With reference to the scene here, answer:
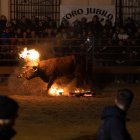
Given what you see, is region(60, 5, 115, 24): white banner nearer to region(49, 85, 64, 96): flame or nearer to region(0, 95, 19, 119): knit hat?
region(49, 85, 64, 96): flame

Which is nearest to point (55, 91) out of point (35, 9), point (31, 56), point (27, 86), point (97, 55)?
point (27, 86)

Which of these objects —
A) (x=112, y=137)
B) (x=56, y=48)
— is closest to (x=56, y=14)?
(x=56, y=48)

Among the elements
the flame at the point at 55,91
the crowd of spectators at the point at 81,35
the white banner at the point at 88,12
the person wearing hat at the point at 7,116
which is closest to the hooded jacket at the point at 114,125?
the person wearing hat at the point at 7,116

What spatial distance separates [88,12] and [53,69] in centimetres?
455

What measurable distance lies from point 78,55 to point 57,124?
672cm

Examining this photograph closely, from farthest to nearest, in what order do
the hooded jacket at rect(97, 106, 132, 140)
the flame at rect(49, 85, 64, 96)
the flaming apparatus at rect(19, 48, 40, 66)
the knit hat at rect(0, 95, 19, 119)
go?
the flaming apparatus at rect(19, 48, 40, 66), the flame at rect(49, 85, 64, 96), the hooded jacket at rect(97, 106, 132, 140), the knit hat at rect(0, 95, 19, 119)

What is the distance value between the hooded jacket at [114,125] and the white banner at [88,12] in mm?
16490

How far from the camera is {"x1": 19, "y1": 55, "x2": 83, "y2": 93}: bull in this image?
1750cm

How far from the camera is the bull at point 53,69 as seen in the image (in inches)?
689

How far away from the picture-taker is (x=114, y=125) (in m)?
5.14

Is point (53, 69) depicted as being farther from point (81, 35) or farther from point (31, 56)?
point (81, 35)

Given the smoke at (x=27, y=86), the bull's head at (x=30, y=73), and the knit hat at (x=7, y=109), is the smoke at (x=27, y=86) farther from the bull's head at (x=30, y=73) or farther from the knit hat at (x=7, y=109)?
the knit hat at (x=7, y=109)

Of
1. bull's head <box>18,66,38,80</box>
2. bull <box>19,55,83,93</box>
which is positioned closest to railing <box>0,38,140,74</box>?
bull <box>19,55,83,93</box>

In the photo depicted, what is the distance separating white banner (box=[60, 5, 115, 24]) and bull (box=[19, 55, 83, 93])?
3.88m
